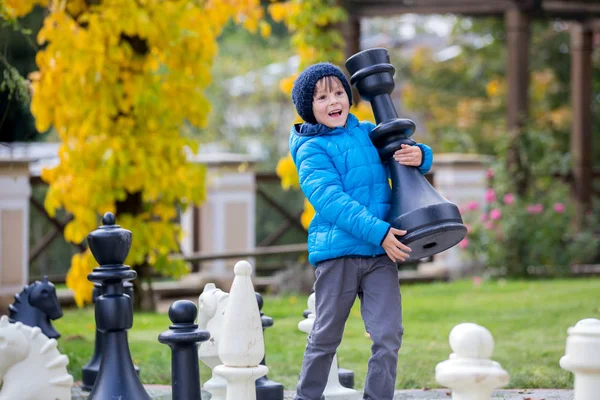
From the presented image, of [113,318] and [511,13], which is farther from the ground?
[511,13]

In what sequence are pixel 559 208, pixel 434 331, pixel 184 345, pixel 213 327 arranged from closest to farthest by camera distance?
1. pixel 184 345
2. pixel 213 327
3. pixel 434 331
4. pixel 559 208

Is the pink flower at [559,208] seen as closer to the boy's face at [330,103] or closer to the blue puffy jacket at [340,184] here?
the blue puffy jacket at [340,184]

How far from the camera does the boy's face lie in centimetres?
434

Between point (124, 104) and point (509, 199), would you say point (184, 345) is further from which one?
point (509, 199)

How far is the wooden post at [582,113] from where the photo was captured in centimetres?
1359

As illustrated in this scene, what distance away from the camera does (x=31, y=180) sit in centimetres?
1050

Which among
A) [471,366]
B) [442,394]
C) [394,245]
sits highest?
[394,245]

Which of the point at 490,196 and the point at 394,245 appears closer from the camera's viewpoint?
the point at 394,245

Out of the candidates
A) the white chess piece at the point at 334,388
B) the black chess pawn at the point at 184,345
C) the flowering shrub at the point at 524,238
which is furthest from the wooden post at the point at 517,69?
the black chess pawn at the point at 184,345

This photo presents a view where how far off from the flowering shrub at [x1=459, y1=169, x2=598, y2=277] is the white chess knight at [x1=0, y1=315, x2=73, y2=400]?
8.29m

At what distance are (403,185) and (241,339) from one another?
2.93 feet

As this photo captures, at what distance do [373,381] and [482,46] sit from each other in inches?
572

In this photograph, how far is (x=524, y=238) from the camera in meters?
11.6

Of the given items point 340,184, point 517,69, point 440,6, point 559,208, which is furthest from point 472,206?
point 340,184
